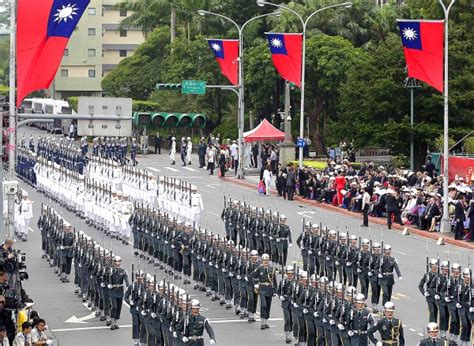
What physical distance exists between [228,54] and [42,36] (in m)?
28.8

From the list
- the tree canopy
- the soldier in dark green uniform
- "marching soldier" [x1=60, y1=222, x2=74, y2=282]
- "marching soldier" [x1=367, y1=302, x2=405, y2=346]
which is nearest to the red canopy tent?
the tree canopy

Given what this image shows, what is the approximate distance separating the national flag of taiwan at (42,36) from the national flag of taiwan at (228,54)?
28325 mm

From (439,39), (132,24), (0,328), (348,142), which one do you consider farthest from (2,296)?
(132,24)

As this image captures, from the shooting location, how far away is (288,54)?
161 feet

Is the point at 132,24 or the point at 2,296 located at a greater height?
the point at 132,24

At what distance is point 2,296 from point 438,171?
31473 mm

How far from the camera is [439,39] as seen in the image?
36.8 metres

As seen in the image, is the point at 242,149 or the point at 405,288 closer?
the point at 405,288

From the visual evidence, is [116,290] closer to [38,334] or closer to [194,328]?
[194,328]

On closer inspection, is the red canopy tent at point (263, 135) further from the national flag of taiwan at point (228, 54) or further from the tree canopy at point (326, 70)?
the tree canopy at point (326, 70)

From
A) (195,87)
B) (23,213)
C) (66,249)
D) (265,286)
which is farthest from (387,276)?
(195,87)

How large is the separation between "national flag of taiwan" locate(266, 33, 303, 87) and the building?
2432 inches

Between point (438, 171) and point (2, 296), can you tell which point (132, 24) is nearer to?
point (438, 171)

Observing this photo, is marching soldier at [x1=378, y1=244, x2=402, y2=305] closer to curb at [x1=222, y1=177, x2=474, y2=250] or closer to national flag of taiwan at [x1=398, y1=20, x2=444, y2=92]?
curb at [x1=222, y1=177, x2=474, y2=250]
